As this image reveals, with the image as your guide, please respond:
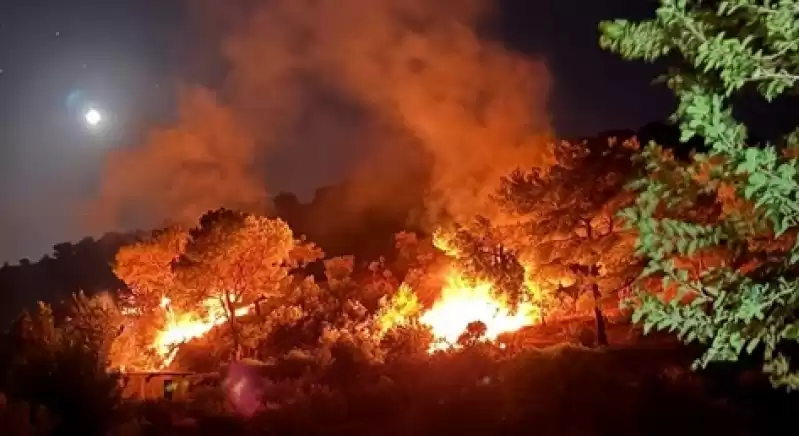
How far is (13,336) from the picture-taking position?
80.3 feet

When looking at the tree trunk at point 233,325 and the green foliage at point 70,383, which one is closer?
the green foliage at point 70,383

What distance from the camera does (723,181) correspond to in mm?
4930

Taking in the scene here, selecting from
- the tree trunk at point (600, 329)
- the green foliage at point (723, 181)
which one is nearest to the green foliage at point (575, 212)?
the tree trunk at point (600, 329)

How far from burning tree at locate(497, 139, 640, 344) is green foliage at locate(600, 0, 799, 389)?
1930 cm

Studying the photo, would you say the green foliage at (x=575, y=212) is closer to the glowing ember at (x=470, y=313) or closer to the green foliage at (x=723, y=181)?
the glowing ember at (x=470, y=313)

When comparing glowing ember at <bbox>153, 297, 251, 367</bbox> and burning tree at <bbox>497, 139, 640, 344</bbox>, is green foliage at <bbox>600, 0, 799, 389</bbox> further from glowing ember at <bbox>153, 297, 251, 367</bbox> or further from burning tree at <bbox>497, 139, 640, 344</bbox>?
glowing ember at <bbox>153, 297, 251, 367</bbox>

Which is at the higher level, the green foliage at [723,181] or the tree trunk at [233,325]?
the tree trunk at [233,325]

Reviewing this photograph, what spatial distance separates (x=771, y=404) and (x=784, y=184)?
1442 centimetres

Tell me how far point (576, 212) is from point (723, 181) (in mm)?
20078

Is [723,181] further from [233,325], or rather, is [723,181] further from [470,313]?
[233,325]

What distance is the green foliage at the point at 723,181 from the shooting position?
4.46m

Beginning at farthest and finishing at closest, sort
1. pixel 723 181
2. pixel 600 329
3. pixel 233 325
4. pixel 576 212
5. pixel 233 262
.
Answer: pixel 233 325 < pixel 233 262 < pixel 600 329 < pixel 576 212 < pixel 723 181

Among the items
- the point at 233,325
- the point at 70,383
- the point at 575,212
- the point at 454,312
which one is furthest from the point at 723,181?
the point at 233,325

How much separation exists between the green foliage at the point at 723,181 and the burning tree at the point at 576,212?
1930 cm
